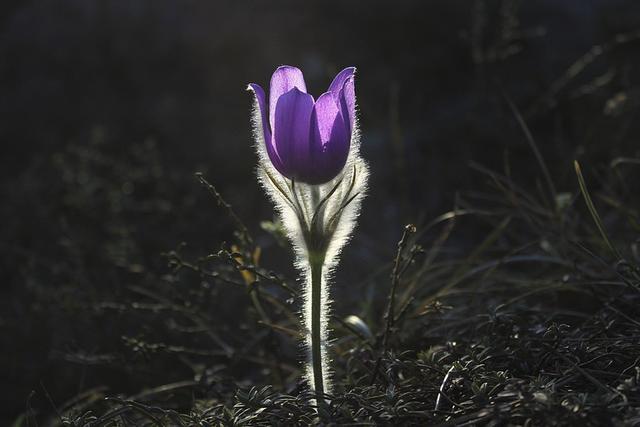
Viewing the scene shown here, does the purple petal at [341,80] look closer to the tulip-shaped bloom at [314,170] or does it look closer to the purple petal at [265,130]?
the tulip-shaped bloom at [314,170]

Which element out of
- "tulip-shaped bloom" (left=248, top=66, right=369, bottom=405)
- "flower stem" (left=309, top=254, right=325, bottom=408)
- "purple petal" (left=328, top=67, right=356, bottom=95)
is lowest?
"flower stem" (left=309, top=254, right=325, bottom=408)

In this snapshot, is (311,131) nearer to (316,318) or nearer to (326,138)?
(326,138)

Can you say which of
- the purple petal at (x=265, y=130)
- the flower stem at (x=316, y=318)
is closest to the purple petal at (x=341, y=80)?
the purple petal at (x=265, y=130)

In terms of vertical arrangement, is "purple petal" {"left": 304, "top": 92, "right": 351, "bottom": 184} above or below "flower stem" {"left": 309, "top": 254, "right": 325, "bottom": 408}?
above

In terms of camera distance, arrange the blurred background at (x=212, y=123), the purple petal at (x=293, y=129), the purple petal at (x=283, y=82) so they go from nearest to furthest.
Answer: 1. the purple petal at (x=293, y=129)
2. the purple petal at (x=283, y=82)
3. the blurred background at (x=212, y=123)

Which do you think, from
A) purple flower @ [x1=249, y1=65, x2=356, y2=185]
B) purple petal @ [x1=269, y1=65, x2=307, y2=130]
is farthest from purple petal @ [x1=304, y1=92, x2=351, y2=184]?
purple petal @ [x1=269, y1=65, x2=307, y2=130]

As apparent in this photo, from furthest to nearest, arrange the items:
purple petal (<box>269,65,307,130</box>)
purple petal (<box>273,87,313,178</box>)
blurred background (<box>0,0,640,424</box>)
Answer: blurred background (<box>0,0,640,424</box>), purple petal (<box>269,65,307,130</box>), purple petal (<box>273,87,313,178</box>)

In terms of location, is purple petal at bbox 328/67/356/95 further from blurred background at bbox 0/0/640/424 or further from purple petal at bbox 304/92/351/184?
blurred background at bbox 0/0/640/424

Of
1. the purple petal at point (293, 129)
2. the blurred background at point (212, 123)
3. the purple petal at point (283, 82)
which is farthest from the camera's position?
the blurred background at point (212, 123)
